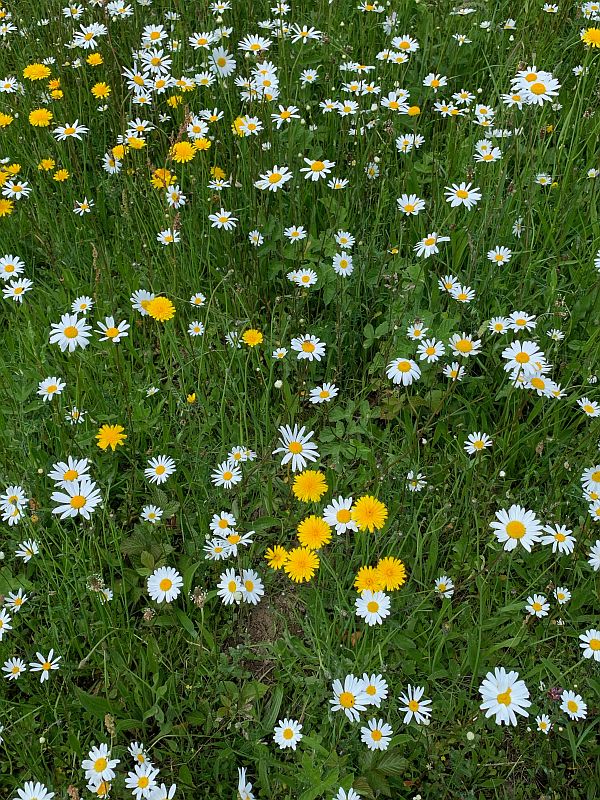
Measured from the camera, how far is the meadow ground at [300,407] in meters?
1.94

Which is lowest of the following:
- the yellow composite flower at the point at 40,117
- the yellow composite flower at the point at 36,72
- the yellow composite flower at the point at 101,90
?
the yellow composite flower at the point at 40,117

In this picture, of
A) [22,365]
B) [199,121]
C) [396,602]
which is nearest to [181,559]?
[396,602]

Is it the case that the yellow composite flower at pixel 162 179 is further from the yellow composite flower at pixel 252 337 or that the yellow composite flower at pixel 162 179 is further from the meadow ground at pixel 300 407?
the yellow composite flower at pixel 252 337

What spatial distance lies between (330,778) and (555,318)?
5.90 feet

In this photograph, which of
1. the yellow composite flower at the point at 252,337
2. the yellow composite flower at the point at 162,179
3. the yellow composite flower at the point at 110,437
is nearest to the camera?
the yellow composite flower at the point at 110,437

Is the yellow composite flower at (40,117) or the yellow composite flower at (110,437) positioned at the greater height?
the yellow composite flower at (40,117)

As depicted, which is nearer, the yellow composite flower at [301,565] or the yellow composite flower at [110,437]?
the yellow composite flower at [301,565]

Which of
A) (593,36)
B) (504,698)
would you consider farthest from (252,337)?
(593,36)

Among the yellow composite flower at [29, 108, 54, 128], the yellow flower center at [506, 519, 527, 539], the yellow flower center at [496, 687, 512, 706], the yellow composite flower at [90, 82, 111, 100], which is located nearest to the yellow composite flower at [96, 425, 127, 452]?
the yellow flower center at [506, 519, 527, 539]

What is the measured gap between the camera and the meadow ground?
1938 millimetres

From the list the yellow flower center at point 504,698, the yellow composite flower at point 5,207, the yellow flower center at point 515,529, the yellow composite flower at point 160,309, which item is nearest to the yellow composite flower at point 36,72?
the yellow composite flower at point 5,207

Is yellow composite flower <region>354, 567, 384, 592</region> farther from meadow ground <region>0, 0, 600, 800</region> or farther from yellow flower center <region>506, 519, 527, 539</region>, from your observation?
yellow flower center <region>506, 519, 527, 539</region>

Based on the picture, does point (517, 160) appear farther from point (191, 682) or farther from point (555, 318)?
point (191, 682)

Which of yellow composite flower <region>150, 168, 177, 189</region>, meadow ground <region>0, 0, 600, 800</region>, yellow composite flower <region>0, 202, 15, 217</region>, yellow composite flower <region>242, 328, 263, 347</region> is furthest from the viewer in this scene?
yellow composite flower <region>0, 202, 15, 217</region>
